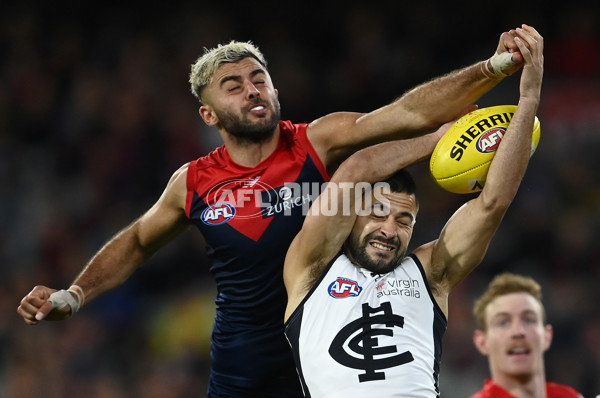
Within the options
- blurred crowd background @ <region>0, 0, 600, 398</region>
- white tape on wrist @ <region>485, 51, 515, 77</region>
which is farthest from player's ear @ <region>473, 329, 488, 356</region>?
blurred crowd background @ <region>0, 0, 600, 398</region>

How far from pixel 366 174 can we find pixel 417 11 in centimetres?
635

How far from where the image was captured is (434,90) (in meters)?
3.89

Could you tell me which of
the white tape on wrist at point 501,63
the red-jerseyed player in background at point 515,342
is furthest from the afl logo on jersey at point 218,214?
the red-jerseyed player in background at point 515,342

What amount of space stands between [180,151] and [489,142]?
5.57m

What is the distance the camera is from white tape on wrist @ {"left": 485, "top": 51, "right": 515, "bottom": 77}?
11.9ft

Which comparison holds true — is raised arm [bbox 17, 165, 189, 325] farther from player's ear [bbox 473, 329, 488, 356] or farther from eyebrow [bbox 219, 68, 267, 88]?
player's ear [bbox 473, 329, 488, 356]

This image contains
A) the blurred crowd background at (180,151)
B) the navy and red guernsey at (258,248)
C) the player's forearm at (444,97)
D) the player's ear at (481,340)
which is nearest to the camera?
the player's forearm at (444,97)

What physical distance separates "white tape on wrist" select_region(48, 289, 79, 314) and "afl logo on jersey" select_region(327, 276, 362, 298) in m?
1.35

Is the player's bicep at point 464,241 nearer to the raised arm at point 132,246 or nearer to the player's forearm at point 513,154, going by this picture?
the player's forearm at point 513,154

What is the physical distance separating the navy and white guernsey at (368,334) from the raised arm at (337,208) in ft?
0.23

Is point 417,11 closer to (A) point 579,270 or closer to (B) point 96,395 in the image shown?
(A) point 579,270

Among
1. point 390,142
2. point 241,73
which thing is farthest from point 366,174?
point 241,73

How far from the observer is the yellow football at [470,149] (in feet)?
Answer: 11.9

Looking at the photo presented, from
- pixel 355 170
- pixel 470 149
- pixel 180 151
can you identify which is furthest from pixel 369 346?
pixel 180 151
